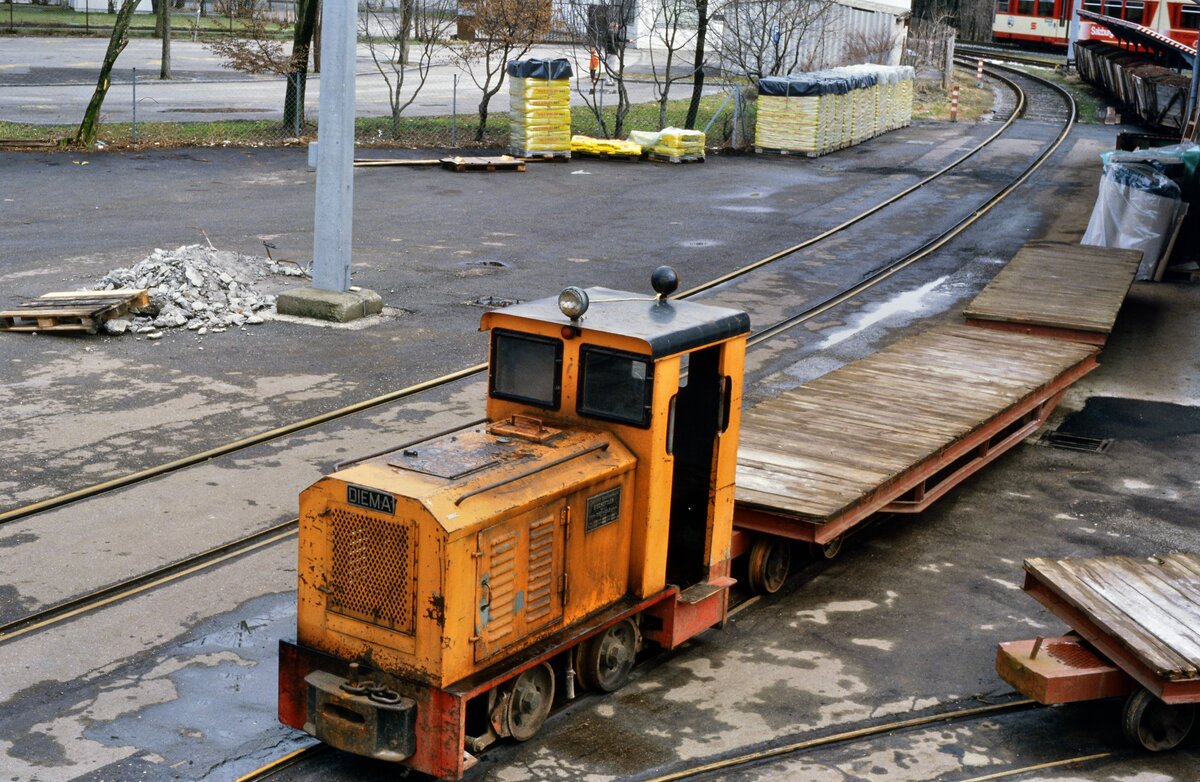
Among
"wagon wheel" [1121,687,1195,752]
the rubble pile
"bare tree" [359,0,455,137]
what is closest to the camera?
"wagon wheel" [1121,687,1195,752]

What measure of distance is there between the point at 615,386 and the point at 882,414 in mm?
4448

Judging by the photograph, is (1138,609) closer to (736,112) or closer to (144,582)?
(144,582)

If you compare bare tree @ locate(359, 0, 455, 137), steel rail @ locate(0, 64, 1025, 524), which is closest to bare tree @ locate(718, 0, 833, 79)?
bare tree @ locate(359, 0, 455, 137)

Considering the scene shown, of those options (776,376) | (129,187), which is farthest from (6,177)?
(776,376)

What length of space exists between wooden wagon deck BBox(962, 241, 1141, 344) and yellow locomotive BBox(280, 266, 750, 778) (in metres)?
7.74

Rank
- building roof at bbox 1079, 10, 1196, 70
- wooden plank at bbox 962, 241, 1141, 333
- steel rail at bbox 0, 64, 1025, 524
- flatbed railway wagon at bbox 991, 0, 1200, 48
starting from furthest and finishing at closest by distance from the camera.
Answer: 1. flatbed railway wagon at bbox 991, 0, 1200, 48
2. building roof at bbox 1079, 10, 1196, 70
3. wooden plank at bbox 962, 241, 1141, 333
4. steel rail at bbox 0, 64, 1025, 524

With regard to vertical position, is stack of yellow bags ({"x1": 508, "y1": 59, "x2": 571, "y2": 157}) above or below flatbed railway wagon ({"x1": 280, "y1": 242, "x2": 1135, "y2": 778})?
above

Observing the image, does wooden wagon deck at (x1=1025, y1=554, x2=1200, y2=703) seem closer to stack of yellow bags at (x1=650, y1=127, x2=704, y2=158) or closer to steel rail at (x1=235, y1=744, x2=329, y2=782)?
steel rail at (x1=235, y1=744, x2=329, y2=782)

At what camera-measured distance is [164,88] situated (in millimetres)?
38000

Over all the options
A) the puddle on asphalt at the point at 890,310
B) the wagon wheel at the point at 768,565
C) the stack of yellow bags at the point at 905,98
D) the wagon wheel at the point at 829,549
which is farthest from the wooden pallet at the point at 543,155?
the wagon wheel at the point at 768,565

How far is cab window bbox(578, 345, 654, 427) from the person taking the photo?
769 cm

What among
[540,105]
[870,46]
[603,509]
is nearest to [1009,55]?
[870,46]

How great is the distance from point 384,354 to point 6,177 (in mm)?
12296

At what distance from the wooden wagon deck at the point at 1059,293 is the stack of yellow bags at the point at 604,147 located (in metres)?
13.4
